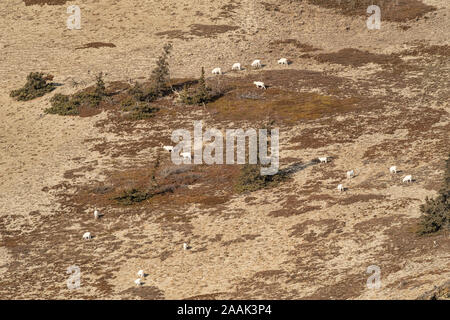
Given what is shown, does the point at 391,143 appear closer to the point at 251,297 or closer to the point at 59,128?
the point at 251,297

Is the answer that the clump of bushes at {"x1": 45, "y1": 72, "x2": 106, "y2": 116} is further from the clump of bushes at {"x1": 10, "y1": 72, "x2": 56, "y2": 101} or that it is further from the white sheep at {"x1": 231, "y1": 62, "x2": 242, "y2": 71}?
the white sheep at {"x1": 231, "y1": 62, "x2": 242, "y2": 71}

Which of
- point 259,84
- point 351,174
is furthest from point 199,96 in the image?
point 351,174

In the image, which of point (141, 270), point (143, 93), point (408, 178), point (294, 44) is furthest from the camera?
point (294, 44)

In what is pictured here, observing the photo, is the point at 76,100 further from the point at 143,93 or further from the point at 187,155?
the point at 187,155

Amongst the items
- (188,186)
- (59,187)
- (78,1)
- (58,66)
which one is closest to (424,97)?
(188,186)

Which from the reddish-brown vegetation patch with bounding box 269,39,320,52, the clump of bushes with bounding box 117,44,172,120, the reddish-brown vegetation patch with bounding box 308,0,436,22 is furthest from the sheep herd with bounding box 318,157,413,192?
the reddish-brown vegetation patch with bounding box 308,0,436,22
